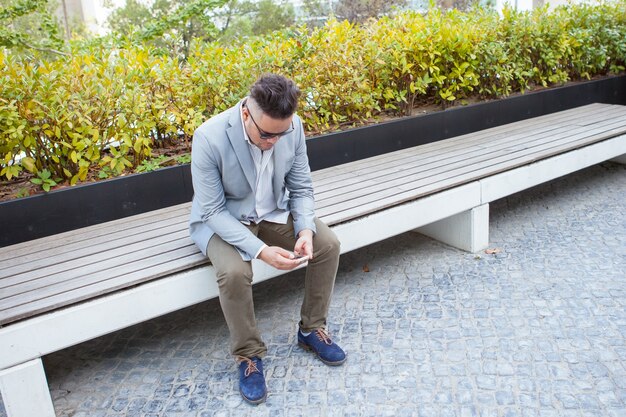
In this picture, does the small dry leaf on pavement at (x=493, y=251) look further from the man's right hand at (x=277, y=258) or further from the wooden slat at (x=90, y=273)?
the wooden slat at (x=90, y=273)

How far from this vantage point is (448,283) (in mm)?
3617

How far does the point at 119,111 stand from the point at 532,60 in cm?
426

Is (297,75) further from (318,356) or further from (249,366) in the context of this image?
(249,366)

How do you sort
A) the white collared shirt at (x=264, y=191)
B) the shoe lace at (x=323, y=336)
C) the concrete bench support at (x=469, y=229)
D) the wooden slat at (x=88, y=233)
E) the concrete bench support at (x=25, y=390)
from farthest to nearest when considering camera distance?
the concrete bench support at (x=469, y=229) < the wooden slat at (x=88, y=233) < the shoe lace at (x=323, y=336) < the white collared shirt at (x=264, y=191) < the concrete bench support at (x=25, y=390)

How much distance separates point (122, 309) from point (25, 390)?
1.62 feet

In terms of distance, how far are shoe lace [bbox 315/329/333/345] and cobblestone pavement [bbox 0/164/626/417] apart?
0.38 feet

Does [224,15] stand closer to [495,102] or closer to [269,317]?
[495,102]

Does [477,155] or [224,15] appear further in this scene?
[224,15]

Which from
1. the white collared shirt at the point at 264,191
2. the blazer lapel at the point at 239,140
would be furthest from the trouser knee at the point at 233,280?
the blazer lapel at the point at 239,140

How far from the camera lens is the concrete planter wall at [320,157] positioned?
3.45 metres

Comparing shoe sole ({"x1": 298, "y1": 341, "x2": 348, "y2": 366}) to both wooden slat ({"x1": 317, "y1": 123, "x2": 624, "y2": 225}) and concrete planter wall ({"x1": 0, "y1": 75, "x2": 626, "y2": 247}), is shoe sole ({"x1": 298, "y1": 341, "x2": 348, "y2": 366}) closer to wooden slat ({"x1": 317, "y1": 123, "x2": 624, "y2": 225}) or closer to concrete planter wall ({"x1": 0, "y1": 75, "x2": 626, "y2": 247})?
wooden slat ({"x1": 317, "y1": 123, "x2": 624, "y2": 225})

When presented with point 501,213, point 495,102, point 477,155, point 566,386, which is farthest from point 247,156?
point 495,102

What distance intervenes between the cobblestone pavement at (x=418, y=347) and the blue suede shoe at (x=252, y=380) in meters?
0.05

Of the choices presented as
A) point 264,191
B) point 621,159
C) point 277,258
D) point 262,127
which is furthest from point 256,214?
point 621,159
